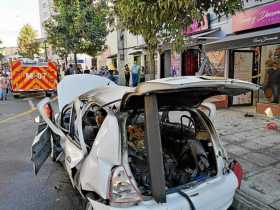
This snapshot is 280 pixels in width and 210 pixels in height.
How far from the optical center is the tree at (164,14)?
187 inches

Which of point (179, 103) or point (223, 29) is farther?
point (223, 29)

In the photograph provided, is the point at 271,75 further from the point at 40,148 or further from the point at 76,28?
the point at 76,28

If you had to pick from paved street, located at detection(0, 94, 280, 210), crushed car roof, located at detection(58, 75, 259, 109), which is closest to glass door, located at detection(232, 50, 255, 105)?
paved street, located at detection(0, 94, 280, 210)

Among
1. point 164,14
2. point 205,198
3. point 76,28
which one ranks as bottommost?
point 205,198

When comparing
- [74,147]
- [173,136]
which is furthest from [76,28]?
[173,136]

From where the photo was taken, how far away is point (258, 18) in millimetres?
9828

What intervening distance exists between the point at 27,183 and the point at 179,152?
260 cm

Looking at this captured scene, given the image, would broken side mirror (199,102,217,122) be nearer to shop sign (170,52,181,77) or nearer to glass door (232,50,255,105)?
glass door (232,50,255,105)

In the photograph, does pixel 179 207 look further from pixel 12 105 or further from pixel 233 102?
pixel 12 105

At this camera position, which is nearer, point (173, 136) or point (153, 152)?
point (153, 152)

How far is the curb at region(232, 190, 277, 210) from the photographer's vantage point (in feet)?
12.4

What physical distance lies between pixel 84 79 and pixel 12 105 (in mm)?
9011

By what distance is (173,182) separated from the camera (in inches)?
124

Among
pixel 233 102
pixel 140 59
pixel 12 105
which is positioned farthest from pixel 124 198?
pixel 140 59
